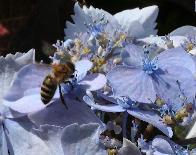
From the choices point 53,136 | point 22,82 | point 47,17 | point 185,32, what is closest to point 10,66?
point 22,82

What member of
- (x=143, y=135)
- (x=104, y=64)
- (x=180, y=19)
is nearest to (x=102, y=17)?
(x=104, y=64)

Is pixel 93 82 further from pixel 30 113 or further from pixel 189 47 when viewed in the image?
pixel 189 47

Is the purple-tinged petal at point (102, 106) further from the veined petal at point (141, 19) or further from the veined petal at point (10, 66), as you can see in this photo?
the veined petal at point (141, 19)

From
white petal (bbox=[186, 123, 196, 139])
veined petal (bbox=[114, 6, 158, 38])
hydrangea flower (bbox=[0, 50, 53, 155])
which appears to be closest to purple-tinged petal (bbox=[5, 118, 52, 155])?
hydrangea flower (bbox=[0, 50, 53, 155])

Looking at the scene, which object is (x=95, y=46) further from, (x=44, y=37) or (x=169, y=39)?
(x=44, y=37)

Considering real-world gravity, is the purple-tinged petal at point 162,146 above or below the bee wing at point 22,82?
below

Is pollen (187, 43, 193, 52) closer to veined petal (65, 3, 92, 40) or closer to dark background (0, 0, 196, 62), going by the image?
veined petal (65, 3, 92, 40)

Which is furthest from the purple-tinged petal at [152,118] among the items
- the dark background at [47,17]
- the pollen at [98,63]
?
the dark background at [47,17]
